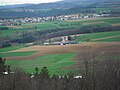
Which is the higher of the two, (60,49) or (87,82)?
(87,82)

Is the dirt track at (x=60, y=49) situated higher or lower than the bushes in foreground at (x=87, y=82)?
lower

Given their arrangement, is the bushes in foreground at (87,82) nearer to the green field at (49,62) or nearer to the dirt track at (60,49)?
the green field at (49,62)

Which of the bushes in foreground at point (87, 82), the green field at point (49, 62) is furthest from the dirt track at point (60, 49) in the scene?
the bushes in foreground at point (87, 82)

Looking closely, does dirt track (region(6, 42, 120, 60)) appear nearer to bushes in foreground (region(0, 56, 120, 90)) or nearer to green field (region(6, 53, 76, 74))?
green field (region(6, 53, 76, 74))

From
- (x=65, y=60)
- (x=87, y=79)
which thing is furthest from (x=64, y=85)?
(x=65, y=60)

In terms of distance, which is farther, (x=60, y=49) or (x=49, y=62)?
(x=60, y=49)

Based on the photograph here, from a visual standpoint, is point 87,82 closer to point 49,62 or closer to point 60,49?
point 49,62

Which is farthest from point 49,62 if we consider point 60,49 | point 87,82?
point 87,82

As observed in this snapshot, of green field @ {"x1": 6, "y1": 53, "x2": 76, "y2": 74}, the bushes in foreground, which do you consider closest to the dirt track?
green field @ {"x1": 6, "y1": 53, "x2": 76, "y2": 74}
